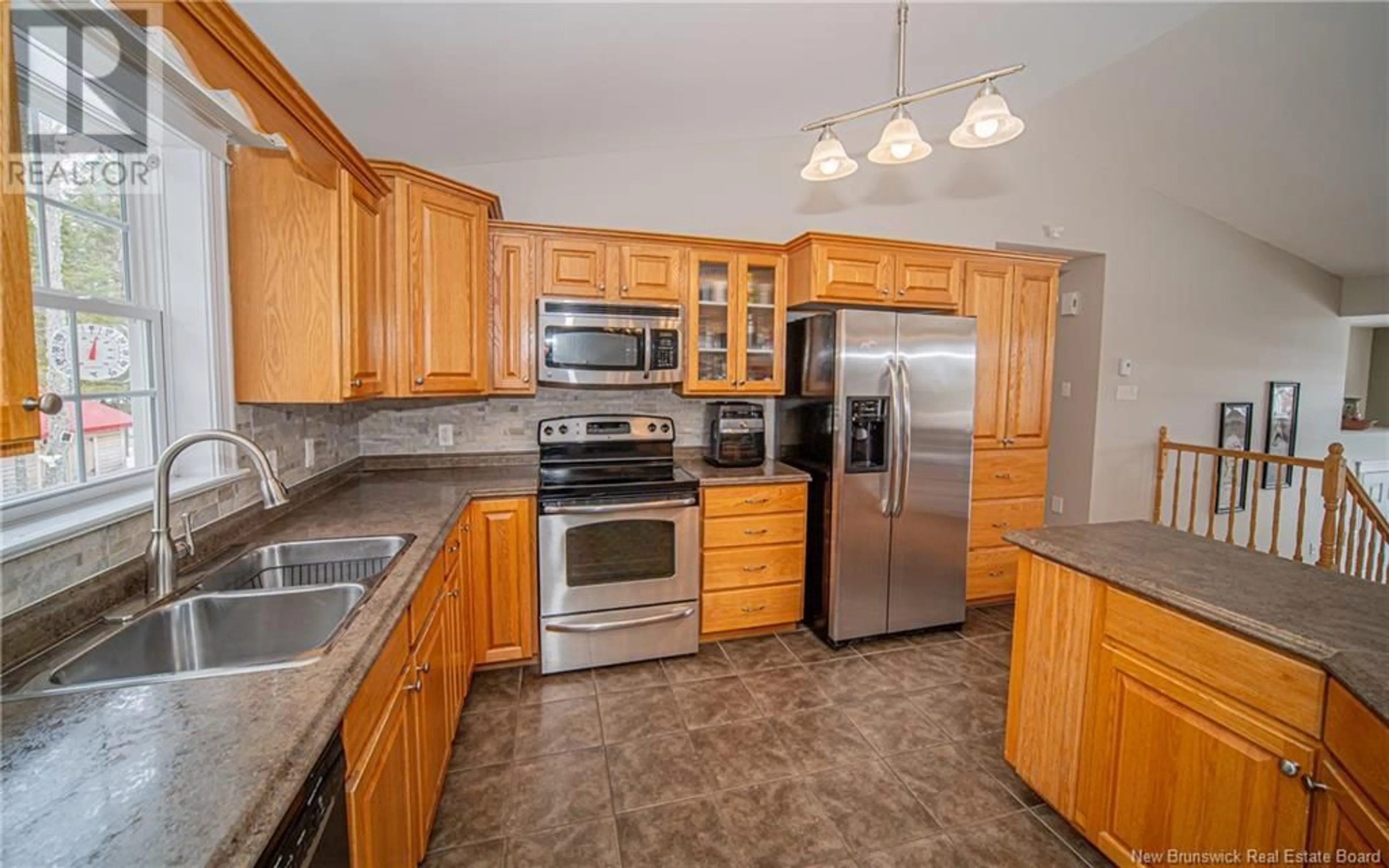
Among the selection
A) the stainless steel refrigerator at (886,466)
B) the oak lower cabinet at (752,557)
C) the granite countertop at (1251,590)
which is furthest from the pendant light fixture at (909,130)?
the oak lower cabinet at (752,557)

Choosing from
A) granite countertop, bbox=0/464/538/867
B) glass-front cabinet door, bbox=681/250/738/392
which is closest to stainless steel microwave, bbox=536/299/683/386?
glass-front cabinet door, bbox=681/250/738/392

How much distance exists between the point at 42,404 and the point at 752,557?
2513mm

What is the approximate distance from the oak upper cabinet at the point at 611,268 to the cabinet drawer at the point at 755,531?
3.95 feet

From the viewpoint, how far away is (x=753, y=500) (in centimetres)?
281

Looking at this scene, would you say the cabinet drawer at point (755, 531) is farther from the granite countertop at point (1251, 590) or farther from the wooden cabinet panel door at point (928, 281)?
the wooden cabinet panel door at point (928, 281)

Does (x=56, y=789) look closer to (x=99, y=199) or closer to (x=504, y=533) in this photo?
(x=99, y=199)

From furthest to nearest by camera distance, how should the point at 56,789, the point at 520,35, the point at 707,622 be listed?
the point at 707,622, the point at 520,35, the point at 56,789

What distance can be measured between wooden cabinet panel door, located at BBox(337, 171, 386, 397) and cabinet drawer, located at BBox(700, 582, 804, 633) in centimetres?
182

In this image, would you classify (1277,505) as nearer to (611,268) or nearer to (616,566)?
(616,566)

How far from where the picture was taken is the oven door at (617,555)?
98.9 inches

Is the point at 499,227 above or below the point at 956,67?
below

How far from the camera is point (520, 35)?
6.13 ft

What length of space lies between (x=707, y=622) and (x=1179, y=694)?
6.22 ft

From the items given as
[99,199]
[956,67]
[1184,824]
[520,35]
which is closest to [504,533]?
[99,199]
